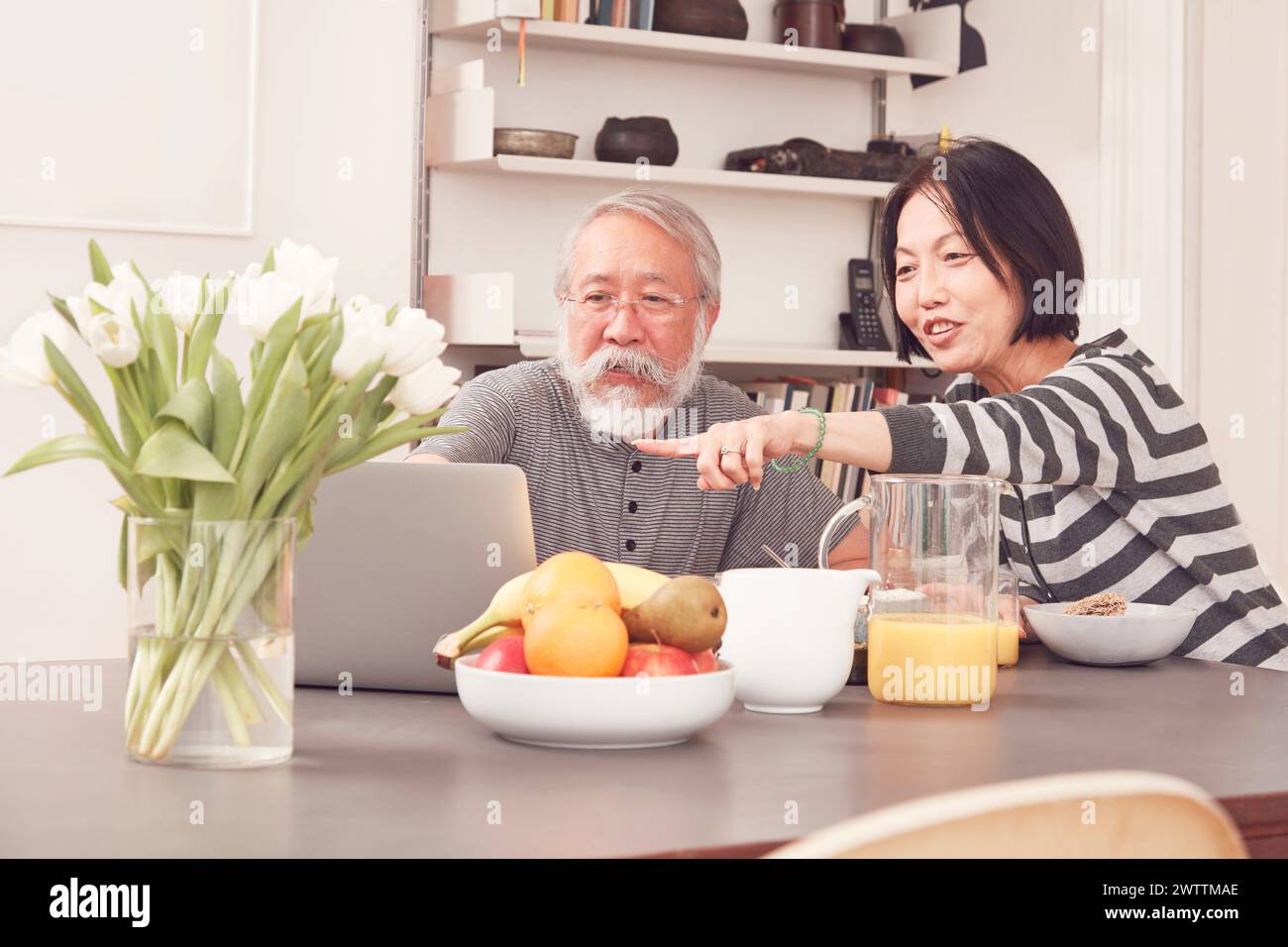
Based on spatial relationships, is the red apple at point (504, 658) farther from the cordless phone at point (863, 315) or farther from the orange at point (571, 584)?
the cordless phone at point (863, 315)

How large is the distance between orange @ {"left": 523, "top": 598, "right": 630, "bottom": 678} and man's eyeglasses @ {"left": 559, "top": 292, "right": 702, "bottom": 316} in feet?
4.28

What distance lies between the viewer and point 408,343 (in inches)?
38.6

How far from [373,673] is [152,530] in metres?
0.35

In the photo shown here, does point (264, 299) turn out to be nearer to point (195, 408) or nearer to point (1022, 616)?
point (195, 408)

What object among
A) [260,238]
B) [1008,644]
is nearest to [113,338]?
[1008,644]

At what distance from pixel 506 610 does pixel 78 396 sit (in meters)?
0.36

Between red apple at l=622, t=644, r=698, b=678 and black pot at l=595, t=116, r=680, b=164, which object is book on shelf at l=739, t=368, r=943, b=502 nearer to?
black pot at l=595, t=116, r=680, b=164

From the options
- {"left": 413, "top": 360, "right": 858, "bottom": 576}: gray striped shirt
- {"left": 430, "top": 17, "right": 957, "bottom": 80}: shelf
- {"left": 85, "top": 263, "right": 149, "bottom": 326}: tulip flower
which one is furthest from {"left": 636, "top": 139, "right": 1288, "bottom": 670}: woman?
{"left": 430, "top": 17, "right": 957, "bottom": 80}: shelf

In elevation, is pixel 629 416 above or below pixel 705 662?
above

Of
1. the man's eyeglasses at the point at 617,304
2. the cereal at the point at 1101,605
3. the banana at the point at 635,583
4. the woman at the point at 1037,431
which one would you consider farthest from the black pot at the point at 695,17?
the banana at the point at 635,583

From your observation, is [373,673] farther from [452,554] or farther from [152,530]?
[152,530]

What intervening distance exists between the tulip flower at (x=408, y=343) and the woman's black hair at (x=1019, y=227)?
1110 mm

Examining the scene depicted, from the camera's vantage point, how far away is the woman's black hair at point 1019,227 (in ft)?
6.24
